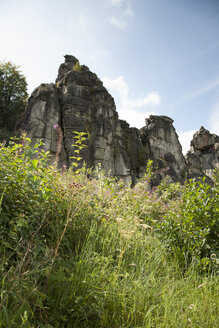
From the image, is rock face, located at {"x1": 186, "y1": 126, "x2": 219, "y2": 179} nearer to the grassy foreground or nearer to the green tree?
the green tree

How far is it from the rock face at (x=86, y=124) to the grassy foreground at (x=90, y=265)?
42.1ft

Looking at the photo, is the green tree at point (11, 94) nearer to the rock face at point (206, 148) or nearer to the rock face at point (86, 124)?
the rock face at point (86, 124)

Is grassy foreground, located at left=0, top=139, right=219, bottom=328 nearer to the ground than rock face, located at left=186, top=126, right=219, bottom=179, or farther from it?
nearer to the ground

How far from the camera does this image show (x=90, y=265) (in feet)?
6.76

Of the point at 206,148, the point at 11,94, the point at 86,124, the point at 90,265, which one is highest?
the point at 11,94

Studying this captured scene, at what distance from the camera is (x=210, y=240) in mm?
2900

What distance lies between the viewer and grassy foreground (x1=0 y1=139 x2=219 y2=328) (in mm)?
1620

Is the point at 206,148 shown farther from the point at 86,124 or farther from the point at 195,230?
the point at 195,230

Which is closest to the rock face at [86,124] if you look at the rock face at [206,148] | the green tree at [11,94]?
the green tree at [11,94]

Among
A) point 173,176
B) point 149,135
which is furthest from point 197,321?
point 149,135

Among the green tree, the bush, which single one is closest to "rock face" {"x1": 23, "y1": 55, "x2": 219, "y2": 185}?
the green tree

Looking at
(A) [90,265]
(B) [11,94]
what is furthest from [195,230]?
(B) [11,94]

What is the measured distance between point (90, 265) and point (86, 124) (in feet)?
65.3

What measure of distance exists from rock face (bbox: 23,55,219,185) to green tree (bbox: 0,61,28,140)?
15.2ft
